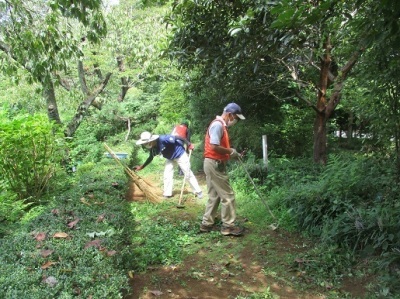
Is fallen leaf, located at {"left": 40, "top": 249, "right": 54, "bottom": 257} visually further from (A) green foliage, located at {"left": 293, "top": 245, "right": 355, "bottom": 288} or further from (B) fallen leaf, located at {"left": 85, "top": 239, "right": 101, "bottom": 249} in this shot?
(A) green foliage, located at {"left": 293, "top": 245, "right": 355, "bottom": 288}

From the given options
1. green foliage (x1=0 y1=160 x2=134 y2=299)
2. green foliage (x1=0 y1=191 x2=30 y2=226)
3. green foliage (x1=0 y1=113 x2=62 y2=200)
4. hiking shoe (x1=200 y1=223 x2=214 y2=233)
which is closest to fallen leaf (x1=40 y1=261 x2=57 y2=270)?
green foliage (x1=0 y1=160 x2=134 y2=299)

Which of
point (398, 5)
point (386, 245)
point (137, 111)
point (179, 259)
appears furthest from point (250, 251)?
point (137, 111)

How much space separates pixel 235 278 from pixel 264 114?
21.4 ft

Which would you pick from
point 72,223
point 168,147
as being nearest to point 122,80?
point 168,147

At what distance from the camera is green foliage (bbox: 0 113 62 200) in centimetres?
643

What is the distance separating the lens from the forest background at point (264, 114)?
134 inches

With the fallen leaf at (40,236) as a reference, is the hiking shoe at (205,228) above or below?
below

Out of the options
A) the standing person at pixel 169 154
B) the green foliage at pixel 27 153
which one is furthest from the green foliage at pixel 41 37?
the standing person at pixel 169 154

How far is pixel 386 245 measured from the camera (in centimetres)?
382

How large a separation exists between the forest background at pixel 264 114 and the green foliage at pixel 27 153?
0.08 feet

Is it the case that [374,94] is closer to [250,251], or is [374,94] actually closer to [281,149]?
[250,251]

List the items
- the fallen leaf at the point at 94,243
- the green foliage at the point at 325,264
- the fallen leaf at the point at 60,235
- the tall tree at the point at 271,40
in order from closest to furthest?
the fallen leaf at the point at 94,243
the fallen leaf at the point at 60,235
the tall tree at the point at 271,40
the green foliage at the point at 325,264

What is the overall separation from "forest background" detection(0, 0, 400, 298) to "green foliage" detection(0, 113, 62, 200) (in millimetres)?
23

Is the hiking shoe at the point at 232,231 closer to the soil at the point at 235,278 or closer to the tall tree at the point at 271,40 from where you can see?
the soil at the point at 235,278
